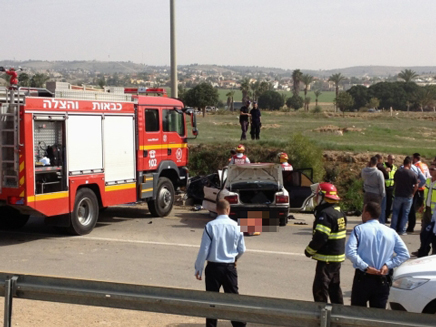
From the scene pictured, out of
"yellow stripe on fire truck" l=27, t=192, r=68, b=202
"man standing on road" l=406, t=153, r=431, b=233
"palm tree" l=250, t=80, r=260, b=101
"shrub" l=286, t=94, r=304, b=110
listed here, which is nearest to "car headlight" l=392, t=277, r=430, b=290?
"yellow stripe on fire truck" l=27, t=192, r=68, b=202

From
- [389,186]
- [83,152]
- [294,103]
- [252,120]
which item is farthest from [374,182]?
[294,103]

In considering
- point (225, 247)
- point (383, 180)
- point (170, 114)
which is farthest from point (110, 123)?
point (225, 247)

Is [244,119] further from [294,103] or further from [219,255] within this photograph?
[294,103]

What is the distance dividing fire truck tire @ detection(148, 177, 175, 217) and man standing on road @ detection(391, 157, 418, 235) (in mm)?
5726

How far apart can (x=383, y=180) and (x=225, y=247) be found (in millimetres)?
7774

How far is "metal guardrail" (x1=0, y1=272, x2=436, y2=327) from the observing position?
5.03 m

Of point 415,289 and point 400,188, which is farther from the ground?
point 400,188

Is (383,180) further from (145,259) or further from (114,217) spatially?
(114,217)

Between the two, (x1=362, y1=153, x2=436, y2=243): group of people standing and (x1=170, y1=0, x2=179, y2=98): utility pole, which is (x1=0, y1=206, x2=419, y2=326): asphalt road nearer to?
(x1=362, y1=153, x2=436, y2=243): group of people standing

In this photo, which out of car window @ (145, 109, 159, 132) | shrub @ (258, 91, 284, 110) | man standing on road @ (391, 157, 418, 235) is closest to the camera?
man standing on road @ (391, 157, 418, 235)

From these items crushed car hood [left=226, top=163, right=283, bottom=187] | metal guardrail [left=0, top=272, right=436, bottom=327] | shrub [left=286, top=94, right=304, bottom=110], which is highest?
Answer: shrub [left=286, top=94, right=304, bottom=110]

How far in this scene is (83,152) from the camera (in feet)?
43.9

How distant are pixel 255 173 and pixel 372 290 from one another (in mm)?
8216

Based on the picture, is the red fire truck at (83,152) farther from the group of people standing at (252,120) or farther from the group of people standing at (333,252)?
the group of people standing at (252,120)
